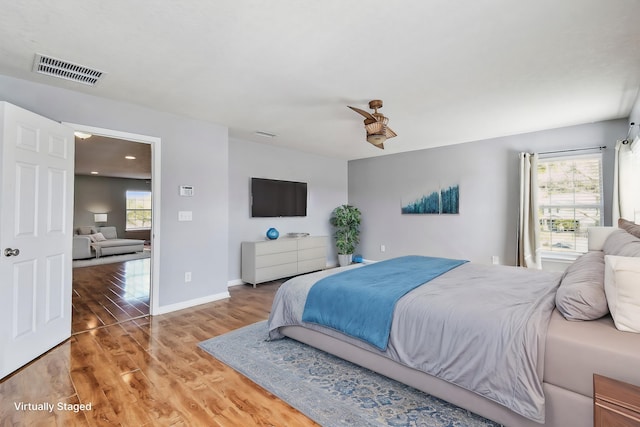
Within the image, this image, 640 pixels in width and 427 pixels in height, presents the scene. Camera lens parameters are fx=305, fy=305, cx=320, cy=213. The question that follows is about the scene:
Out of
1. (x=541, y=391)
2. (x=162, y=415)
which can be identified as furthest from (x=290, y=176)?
(x=541, y=391)

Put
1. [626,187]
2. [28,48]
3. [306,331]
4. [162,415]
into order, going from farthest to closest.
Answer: [626,187] < [306,331] < [28,48] < [162,415]

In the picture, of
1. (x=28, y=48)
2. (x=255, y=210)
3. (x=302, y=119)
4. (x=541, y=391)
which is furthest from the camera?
(x=255, y=210)

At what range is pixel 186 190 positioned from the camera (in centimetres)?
397

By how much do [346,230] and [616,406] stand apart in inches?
231

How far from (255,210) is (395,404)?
3.99 meters

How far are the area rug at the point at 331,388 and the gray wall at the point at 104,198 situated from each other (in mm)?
9322

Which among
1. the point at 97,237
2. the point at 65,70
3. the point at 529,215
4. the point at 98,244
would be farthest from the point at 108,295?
the point at 529,215

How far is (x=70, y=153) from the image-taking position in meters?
3.02

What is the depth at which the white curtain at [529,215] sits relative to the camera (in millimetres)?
4566

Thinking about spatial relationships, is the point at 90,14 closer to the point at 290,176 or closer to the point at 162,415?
the point at 162,415

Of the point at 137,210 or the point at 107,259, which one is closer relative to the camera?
the point at 107,259

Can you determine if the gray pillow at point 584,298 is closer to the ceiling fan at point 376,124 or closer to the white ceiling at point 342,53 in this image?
the white ceiling at point 342,53

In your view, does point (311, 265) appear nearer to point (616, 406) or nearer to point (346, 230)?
point (346, 230)

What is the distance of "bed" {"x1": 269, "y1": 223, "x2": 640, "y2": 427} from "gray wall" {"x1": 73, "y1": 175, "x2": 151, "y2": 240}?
10.4 metres
